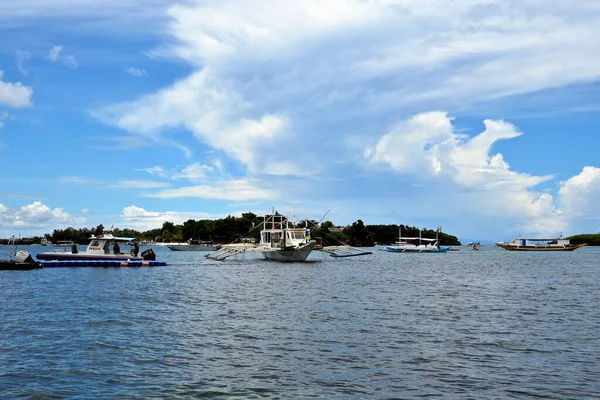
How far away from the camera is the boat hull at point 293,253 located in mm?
98875

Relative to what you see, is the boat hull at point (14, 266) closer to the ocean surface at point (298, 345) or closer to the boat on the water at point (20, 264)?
the boat on the water at point (20, 264)

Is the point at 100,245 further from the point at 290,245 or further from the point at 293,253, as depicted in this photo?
the point at 293,253

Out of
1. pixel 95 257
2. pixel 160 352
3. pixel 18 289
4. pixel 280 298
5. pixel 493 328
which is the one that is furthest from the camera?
pixel 95 257

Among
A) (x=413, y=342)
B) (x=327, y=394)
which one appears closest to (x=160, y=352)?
(x=327, y=394)

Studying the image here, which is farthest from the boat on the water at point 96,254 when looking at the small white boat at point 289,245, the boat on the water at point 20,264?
the small white boat at point 289,245

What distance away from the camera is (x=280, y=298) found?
45.2 metres

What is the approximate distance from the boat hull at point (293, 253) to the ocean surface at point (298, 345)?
49602mm

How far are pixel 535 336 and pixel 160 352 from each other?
1784cm

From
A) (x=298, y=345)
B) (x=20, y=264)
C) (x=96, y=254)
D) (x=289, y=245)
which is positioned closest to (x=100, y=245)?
(x=96, y=254)

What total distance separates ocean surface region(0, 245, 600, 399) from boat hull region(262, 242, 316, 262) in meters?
49.6

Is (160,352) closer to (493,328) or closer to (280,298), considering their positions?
(493,328)

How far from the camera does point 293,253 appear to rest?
10069 centimetres

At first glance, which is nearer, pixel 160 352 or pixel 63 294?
pixel 160 352

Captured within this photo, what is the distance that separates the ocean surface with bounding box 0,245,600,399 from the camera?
61.8ft
